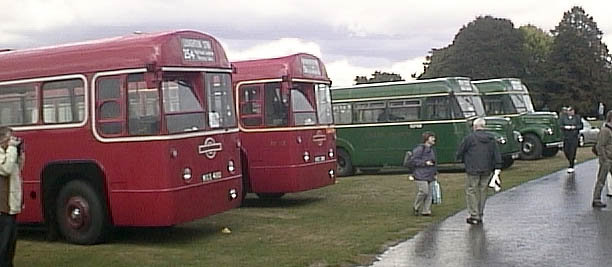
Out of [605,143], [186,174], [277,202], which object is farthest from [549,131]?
[186,174]

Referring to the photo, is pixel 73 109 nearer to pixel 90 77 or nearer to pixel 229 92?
pixel 90 77

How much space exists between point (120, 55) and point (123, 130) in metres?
1.06

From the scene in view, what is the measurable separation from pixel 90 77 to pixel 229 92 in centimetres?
224

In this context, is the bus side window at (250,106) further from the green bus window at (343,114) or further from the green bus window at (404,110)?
the green bus window at (343,114)

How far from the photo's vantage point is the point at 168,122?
12766mm

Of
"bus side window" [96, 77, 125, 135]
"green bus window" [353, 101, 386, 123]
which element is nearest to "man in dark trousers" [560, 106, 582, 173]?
"green bus window" [353, 101, 386, 123]

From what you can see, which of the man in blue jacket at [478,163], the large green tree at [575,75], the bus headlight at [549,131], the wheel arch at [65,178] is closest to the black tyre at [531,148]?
the bus headlight at [549,131]

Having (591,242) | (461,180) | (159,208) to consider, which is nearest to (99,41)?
(159,208)

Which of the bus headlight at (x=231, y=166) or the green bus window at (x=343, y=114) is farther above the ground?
the green bus window at (x=343, y=114)

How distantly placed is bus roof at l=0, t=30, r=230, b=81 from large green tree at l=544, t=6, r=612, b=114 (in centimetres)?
7144

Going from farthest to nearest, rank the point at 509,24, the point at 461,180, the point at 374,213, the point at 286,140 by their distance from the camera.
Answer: the point at 509,24 → the point at 461,180 → the point at 286,140 → the point at 374,213

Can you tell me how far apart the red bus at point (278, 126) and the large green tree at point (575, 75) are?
218 ft

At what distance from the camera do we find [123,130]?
1291 cm

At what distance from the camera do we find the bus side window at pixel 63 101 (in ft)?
43.8
